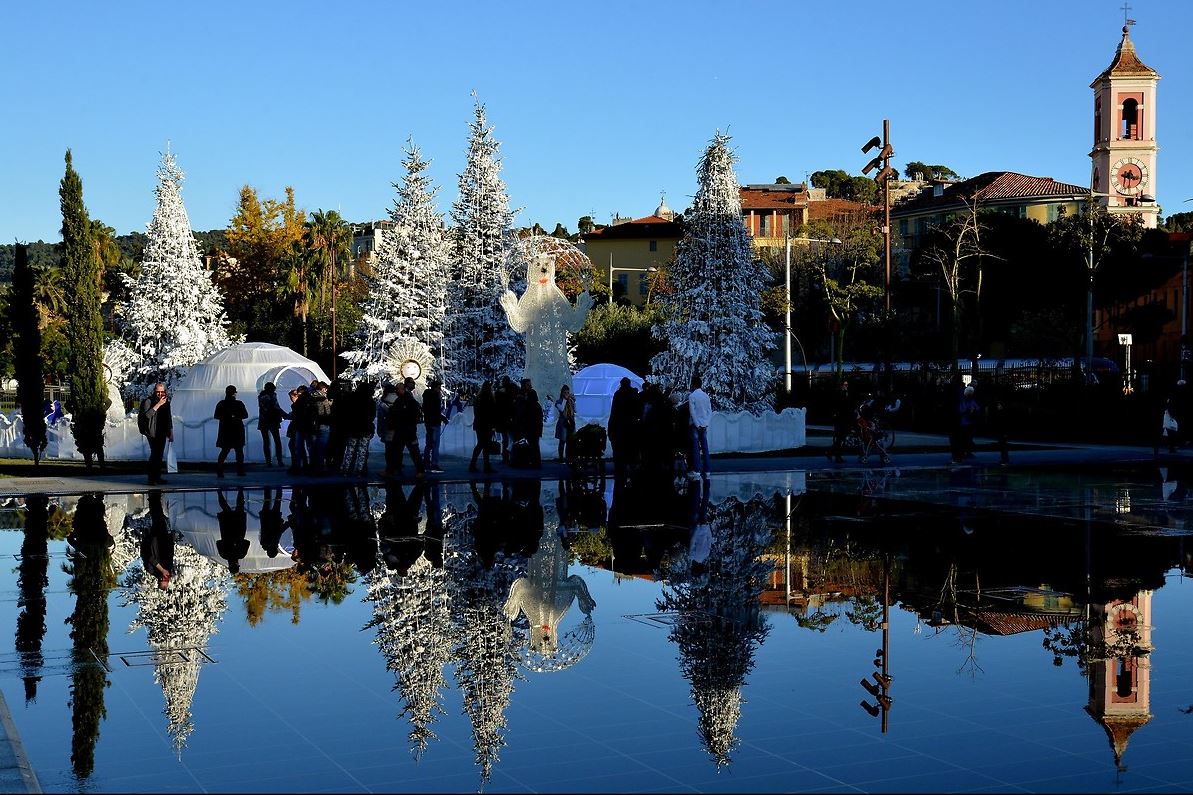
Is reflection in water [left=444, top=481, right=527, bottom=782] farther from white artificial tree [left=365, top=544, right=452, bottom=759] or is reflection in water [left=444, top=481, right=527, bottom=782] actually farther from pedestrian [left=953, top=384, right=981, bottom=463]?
pedestrian [left=953, top=384, right=981, bottom=463]

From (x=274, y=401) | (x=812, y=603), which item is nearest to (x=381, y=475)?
(x=274, y=401)

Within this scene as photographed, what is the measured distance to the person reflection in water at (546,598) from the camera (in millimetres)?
9922

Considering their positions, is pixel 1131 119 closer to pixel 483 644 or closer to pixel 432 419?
pixel 432 419

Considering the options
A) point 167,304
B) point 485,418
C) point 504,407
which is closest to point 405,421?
point 485,418

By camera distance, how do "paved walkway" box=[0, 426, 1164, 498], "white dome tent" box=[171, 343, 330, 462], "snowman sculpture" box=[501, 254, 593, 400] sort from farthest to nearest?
"white dome tent" box=[171, 343, 330, 462] < "snowman sculpture" box=[501, 254, 593, 400] < "paved walkway" box=[0, 426, 1164, 498]

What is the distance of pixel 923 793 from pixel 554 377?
2694 cm

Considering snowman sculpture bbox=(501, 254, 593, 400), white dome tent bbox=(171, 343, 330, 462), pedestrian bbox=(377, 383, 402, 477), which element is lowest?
pedestrian bbox=(377, 383, 402, 477)

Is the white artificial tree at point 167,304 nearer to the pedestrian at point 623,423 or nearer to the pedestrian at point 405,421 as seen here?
the pedestrian at point 405,421

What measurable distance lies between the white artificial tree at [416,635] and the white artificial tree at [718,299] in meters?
Answer: 25.2

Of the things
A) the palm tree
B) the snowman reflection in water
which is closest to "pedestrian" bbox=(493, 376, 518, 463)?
the snowman reflection in water

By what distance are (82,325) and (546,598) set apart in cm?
1918

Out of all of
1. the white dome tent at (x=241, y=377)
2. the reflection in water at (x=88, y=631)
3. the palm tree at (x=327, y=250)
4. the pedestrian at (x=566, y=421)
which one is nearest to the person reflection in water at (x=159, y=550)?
the reflection in water at (x=88, y=631)

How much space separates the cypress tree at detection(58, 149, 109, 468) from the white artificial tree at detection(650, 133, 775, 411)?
16691mm

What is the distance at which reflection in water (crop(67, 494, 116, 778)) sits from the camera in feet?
23.7
